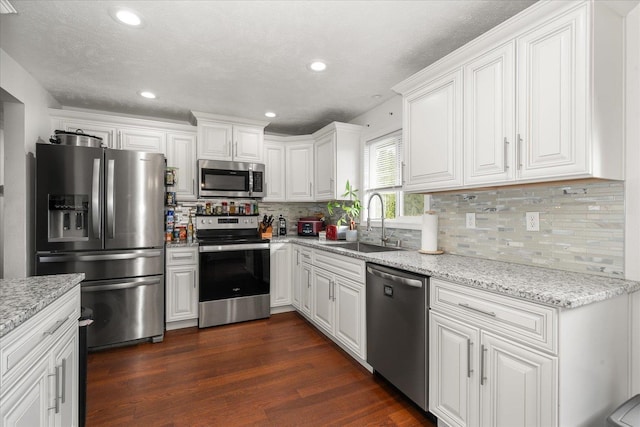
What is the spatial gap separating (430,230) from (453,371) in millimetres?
1049

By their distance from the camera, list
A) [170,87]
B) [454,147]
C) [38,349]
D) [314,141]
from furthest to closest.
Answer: [314,141]
[170,87]
[454,147]
[38,349]

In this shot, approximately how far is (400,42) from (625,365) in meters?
2.21

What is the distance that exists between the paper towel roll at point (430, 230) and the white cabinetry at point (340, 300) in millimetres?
549

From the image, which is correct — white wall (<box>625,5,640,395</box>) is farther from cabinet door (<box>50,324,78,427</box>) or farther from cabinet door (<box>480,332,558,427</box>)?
cabinet door (<box>50,324,78,427</box>)

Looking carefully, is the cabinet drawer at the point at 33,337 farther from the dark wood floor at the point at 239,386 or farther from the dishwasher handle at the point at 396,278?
the dishwasher handle at the point at 396,278

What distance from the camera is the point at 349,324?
A: 255cm

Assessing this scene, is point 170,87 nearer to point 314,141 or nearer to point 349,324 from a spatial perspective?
point 314,141

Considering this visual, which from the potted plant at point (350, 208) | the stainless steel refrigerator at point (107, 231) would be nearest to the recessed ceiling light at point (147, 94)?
the stainless steel refrigerator at point (107, 231)

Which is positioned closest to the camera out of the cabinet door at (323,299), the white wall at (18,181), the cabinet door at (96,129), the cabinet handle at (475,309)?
the cabinet handle at (475,309)

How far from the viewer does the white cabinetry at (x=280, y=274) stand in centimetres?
369

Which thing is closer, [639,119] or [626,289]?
[626,289]

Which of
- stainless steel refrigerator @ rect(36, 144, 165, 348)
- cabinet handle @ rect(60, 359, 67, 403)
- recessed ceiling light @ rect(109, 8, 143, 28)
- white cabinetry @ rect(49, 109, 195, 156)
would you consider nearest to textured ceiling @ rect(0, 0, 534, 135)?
recessed ceiling light @ rect(109, 8, 143, 28)

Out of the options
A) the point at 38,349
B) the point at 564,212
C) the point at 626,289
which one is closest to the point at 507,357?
the point at 626,289

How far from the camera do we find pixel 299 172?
4133 millimetres
